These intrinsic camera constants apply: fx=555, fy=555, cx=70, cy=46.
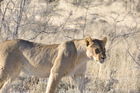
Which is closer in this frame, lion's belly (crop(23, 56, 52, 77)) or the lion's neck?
the lion's neck

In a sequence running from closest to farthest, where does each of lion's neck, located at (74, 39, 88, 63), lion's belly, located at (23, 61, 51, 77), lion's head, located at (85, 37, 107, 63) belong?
lion's head, located at (85, 37, 107, 63), lion's neck, located at (74, 39, 88, 63), lion's belly, located at (23, 61, 51, 77)

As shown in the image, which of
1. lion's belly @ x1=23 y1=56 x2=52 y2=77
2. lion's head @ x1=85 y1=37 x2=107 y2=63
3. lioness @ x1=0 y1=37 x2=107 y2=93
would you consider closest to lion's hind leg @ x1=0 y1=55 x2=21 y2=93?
lioness @ x1=0 y1=37 x2=107 y2=93

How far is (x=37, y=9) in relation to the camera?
18891 millimetres

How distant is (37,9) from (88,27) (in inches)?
83.6

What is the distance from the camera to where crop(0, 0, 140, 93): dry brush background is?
12.4m

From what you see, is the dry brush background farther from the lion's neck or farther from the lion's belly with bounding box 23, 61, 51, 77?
the lion's neck

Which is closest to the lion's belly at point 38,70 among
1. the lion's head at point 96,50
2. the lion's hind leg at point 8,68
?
the lion's hind leg at point 8,68

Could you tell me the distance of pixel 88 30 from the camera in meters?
17.5

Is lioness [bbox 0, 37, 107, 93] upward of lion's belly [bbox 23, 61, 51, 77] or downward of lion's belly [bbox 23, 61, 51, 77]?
upward

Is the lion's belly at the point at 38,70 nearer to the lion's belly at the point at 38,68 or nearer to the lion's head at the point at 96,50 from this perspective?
the lion's belly at the point at 38,68

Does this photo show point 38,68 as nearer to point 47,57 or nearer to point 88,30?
point 47,57

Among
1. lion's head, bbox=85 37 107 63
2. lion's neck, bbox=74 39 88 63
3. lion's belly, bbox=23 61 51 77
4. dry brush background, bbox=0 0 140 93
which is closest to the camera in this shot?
lion's head, bbox=85 37 107 63

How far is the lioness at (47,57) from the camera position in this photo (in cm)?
987

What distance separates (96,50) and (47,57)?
0.98m
